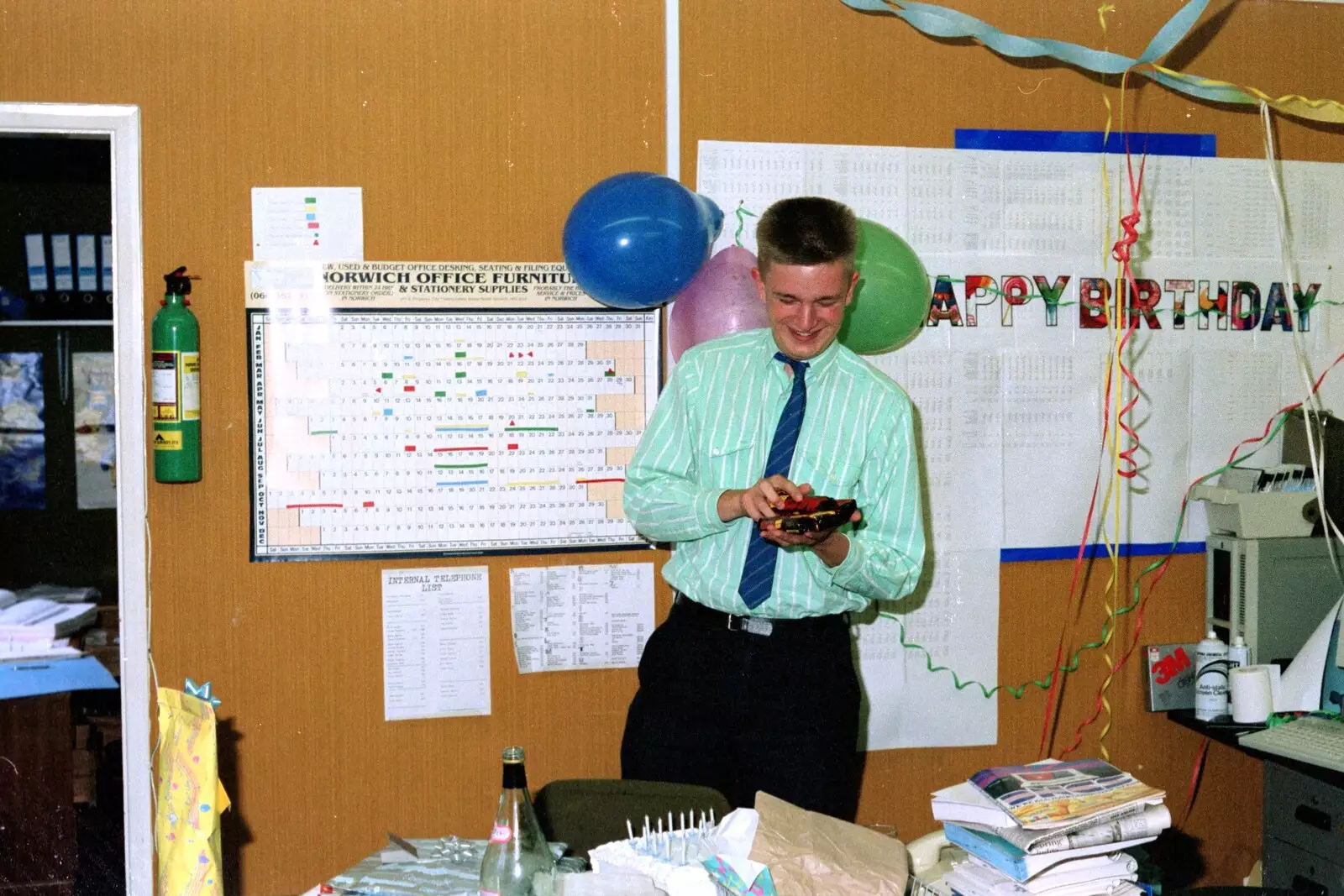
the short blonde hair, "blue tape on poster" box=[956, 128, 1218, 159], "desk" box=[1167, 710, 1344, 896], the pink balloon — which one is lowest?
"desk" box=[1167, 710, 1344, 896]

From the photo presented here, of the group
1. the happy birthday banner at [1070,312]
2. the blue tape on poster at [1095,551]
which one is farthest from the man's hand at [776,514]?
the blue tape on poster at [1095,551]

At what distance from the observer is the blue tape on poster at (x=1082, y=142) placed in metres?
3.21

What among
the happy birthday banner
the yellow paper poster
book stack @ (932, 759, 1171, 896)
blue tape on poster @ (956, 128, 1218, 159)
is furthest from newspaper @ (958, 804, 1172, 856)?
blue tape on poster @ (956, 128, 1218, 159)

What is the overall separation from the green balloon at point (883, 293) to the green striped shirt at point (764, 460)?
250mm

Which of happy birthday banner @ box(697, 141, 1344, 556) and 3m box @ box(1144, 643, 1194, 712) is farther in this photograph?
3m box @ box(1144, 643, 1194, 712)

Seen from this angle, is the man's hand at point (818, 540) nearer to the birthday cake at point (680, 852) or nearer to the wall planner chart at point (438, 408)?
the birthday cake at point (680, 852)

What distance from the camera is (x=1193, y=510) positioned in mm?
3350

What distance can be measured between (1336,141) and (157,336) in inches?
120

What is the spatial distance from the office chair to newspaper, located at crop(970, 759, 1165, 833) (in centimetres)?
43

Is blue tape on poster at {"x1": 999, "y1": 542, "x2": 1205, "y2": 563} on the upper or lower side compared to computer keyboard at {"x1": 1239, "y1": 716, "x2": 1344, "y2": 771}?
upper

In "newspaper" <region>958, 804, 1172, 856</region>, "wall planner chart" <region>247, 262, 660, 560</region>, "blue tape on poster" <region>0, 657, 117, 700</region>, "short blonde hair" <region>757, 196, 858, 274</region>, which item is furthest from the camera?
"blue tape on poster" <region>0, 657, 117, 700</region>

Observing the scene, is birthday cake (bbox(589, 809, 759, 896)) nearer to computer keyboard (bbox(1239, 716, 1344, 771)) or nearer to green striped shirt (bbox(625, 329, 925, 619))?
green striped shirt (bbox(625, 329, 925, 619))

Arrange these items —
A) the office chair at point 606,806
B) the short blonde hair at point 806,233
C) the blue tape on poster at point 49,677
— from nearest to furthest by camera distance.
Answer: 1. the office chair at point 606,806
2. the short blonde hair at point 806,233
3. the blue tape on poster at point 49,677

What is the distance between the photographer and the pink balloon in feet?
9.21
